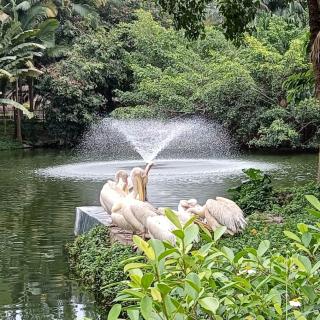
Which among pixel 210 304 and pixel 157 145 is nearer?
pixel 210 304

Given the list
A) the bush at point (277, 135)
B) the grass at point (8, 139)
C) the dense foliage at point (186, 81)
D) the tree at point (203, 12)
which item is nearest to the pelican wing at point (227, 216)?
the tree at point (203, 12)

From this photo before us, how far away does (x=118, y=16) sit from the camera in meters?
30.3

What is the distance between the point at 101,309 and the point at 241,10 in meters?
4.56

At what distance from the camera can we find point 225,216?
7.19 metres

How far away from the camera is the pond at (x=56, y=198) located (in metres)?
6.82

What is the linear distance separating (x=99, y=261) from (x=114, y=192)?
158 cm

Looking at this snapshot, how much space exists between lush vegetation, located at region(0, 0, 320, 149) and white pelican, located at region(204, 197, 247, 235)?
1552 centimetres

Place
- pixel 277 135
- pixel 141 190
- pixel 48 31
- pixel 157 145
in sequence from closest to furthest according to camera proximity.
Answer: pixel 141 190 → pixel 277 135 → pixel 157 145 → pixel 48 31

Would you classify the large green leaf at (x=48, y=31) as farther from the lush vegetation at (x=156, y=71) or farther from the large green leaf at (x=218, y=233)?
the large green leaf at (x=218, y=233)

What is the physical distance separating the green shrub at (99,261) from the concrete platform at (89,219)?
0.92 ft

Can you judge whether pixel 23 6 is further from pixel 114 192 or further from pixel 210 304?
pixel 210 304

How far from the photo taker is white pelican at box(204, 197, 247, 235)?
23.6 feet

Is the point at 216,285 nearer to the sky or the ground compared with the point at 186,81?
nearer to the ground

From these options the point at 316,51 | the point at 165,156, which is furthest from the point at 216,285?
the point at 165,156
